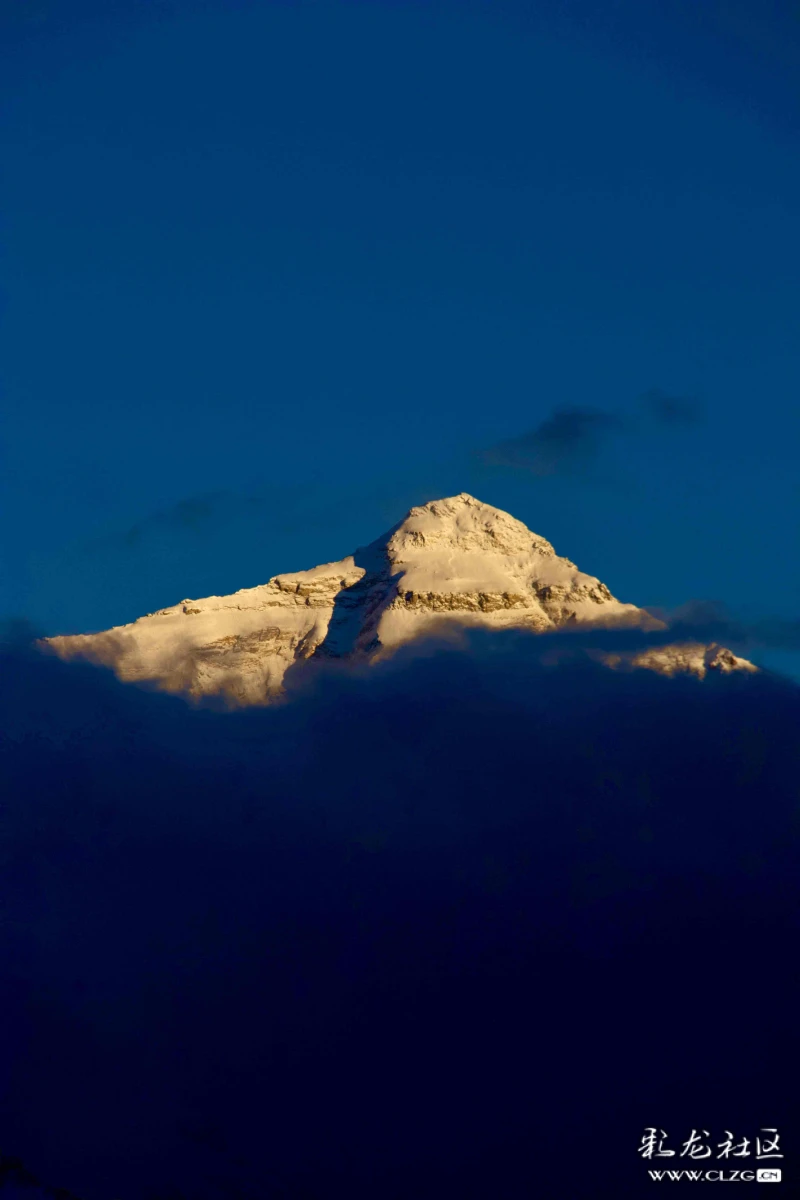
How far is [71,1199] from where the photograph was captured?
577 feet

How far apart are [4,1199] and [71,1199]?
1020cm

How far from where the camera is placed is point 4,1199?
168 meters
